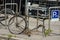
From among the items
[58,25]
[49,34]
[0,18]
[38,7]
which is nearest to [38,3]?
[38,7]

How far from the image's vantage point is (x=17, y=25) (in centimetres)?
1117

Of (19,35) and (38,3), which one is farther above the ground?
(38,3)

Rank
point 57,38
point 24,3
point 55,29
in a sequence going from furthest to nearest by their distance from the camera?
point 24,3, point 55,29, point 57,38

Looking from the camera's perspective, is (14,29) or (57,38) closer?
(57,38)

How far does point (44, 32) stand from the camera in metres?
10.5

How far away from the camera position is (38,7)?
46.6 ft

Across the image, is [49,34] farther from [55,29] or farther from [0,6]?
[0,6]

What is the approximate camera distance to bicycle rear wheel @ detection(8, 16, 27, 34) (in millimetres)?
10922

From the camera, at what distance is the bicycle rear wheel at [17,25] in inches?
430

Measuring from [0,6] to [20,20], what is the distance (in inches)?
199

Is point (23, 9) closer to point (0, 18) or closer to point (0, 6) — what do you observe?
point (0, 6)

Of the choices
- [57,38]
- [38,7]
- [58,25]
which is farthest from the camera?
[38,7]

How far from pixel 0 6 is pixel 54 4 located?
10.7 ft

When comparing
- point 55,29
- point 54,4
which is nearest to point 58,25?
point 55,29
